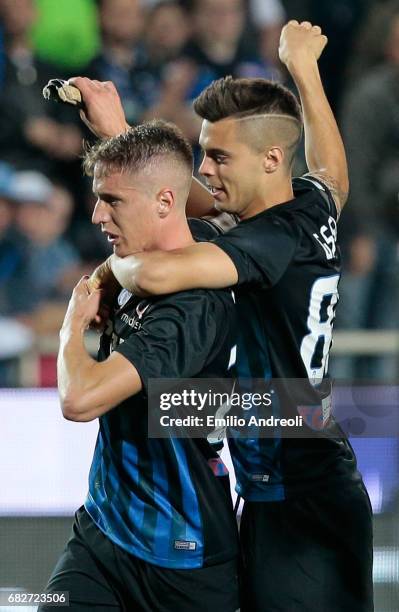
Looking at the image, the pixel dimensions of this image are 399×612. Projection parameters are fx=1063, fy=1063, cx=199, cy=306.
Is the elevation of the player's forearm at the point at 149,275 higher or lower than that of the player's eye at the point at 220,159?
lower

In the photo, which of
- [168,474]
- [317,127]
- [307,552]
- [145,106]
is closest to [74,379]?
[168,474]

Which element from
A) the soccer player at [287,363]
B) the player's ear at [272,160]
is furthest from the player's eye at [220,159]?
the player's ear at [272,160]

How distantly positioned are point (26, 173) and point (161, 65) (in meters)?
1.09

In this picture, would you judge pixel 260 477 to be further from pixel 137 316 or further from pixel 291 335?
pixel 137 316

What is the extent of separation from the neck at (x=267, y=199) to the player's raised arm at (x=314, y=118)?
0.34 metres

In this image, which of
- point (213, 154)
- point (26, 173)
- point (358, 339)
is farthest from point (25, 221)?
point (213, 154)

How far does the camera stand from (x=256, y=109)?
2961mm

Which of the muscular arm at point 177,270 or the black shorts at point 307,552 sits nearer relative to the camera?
the muscular arm at point 177,270

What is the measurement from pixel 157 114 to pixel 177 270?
4171mm

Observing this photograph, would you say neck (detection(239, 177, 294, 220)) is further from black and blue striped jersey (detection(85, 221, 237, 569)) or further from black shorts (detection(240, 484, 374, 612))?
black shorts (detection(240, 484, 374, 612))

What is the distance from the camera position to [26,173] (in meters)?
6.48

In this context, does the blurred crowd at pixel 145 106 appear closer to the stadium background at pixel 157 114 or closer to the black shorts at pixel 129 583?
the stadium background at pixel 157 114

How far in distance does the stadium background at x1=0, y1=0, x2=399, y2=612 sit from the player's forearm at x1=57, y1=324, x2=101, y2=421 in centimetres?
328

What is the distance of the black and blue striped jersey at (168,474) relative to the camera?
2.66m
